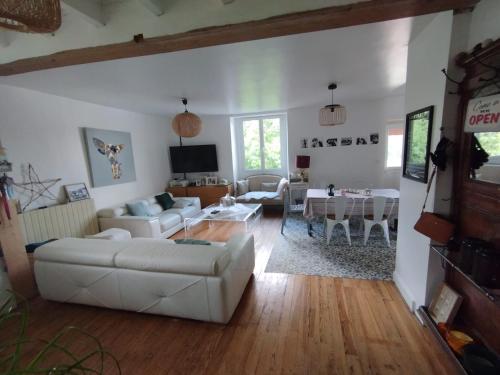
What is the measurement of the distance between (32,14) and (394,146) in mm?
5850

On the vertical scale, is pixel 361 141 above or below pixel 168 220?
above

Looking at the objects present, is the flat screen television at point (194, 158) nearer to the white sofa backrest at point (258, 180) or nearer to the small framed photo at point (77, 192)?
the white sofa backrest at point (258, 180)

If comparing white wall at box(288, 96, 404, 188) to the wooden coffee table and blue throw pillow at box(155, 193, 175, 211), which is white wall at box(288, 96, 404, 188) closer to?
the wooden coffee table

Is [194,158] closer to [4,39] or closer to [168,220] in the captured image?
[168,220]

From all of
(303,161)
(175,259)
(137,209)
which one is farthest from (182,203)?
(175,259)

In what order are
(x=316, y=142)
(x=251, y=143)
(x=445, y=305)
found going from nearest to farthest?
(x=445, y=305) → (x=316, y=142) → (x=251, y=143)

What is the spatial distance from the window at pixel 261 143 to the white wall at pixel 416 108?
156 inches

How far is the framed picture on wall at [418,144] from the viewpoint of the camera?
1897mm

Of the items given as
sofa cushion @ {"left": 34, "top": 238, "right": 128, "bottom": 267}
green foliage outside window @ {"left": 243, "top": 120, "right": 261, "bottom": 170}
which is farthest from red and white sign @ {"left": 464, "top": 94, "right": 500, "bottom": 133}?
green foliage outside window @ {"left": 243, "top": 120, "right": 261, "bottom": 170}

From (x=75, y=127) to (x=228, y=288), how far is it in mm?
3486

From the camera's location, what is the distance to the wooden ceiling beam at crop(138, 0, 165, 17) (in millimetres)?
1433

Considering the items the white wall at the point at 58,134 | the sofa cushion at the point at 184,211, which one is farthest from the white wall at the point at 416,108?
the white wall at the point at 58,134

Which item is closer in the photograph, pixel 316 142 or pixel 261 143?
pixel 316 142

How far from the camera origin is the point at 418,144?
2.08 m
